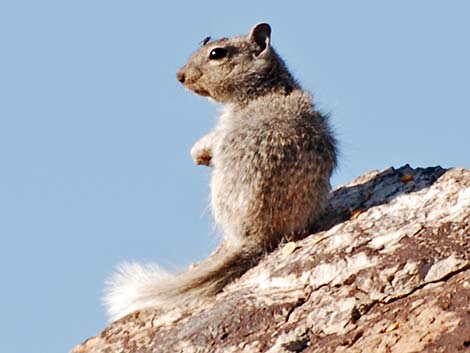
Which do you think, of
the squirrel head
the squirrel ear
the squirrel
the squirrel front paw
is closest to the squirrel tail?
the squirrel

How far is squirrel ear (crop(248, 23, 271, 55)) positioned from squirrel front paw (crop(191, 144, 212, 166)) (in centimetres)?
150

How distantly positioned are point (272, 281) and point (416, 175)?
2.03 metres

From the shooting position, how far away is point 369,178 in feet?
40.1

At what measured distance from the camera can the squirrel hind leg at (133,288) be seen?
35.9 ft

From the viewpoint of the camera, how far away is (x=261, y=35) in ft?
43.4

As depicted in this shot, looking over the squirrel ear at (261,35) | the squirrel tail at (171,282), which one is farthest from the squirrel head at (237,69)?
the squirrel tail at (171,282)

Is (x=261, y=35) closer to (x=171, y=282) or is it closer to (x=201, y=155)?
(x=201, y=155)

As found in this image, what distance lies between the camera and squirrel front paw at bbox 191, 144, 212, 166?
480 inches

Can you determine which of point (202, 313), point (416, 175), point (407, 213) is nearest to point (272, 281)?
point (202, 313)

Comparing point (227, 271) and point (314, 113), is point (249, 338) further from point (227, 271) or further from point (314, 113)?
point (314, 113)

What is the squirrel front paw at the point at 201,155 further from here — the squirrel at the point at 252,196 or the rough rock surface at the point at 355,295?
the rough rock surface at the point at 355,295

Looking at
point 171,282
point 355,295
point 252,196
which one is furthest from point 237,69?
point 355,295

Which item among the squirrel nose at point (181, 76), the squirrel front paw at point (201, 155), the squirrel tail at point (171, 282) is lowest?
the squirrel tail at point (171, 282)

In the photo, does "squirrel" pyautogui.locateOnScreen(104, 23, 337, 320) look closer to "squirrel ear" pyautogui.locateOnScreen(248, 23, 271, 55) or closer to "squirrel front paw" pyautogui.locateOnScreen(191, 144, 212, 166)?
"squirrel front paw" pyautogui.locateOnScreen(191, 144, 212, 166)
